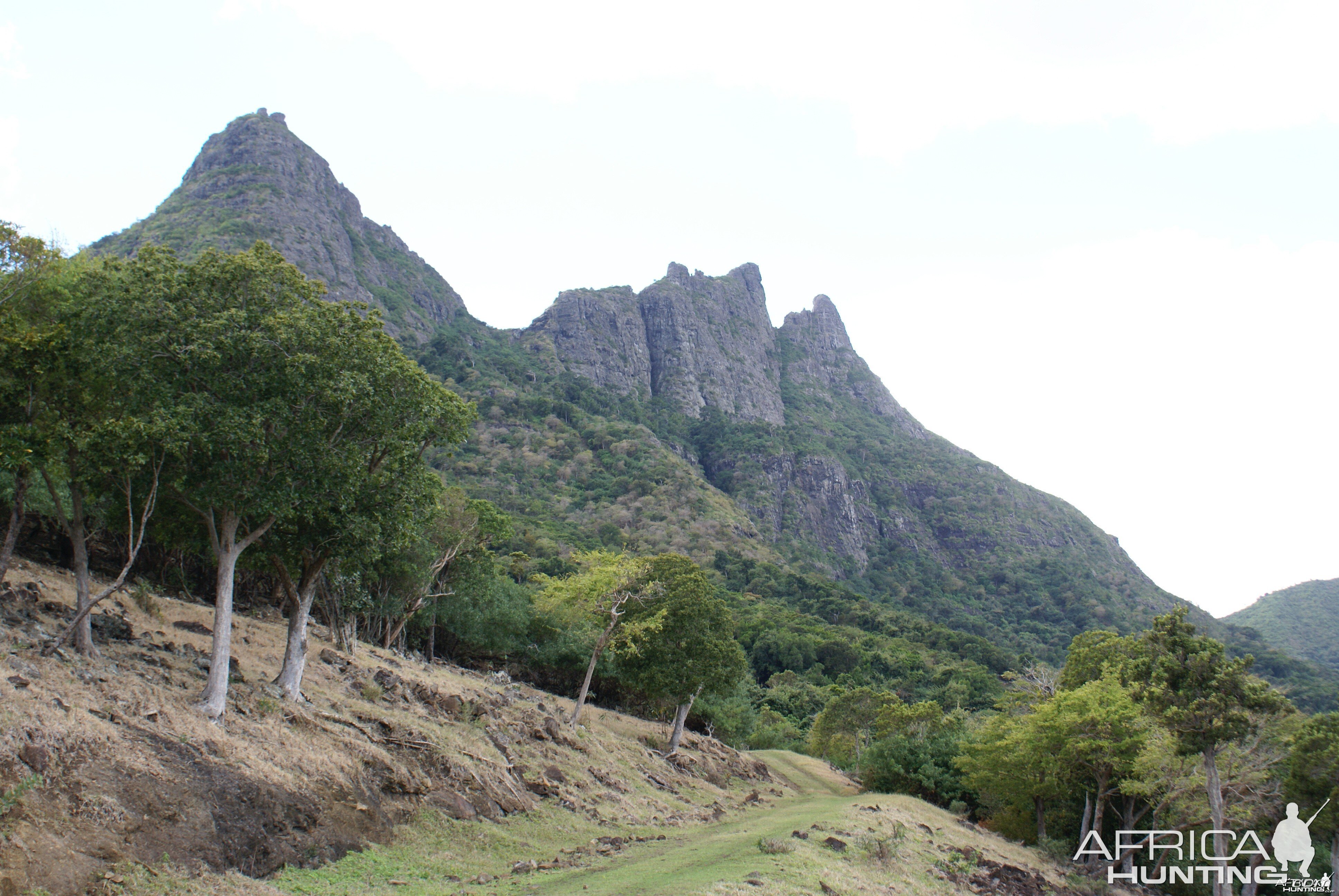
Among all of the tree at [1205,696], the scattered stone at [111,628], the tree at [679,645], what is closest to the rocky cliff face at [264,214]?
the tree at [679,645]

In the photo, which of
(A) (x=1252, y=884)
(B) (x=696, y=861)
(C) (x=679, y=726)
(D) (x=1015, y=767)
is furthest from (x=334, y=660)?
(A) (x=1252, y=884)

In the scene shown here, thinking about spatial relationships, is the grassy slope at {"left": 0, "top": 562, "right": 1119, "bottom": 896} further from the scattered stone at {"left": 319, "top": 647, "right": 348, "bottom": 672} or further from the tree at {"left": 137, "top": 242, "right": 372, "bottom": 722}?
the tree at {"left": 137, "top": 242, "right": 372, "bottom": 722}

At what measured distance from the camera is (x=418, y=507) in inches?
767

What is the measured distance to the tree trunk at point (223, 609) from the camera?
14.7 meters

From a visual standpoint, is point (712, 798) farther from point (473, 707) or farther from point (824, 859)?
point (824, 859)

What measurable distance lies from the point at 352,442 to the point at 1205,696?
1030 inches

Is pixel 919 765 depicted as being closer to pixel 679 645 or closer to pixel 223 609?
pixel 679 645

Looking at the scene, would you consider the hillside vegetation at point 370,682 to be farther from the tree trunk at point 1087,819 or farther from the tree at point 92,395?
the tree trunk at point 1087,819

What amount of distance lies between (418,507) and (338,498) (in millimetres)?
3037

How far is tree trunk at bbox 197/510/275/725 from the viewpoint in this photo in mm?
14672

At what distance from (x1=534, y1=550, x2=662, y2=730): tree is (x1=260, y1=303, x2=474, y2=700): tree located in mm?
15749

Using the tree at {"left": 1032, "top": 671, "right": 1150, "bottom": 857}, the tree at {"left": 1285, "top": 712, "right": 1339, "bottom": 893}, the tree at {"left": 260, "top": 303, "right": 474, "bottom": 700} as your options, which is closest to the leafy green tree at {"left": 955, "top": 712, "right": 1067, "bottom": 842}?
the tree at {"left": 1032, "top": 671, "right": 1150, "bottom": 857}

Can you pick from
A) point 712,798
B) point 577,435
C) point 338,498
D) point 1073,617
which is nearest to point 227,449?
point 338,498

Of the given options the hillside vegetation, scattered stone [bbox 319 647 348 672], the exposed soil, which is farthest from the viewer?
scattered stone [bbox 319 647 348 672]
